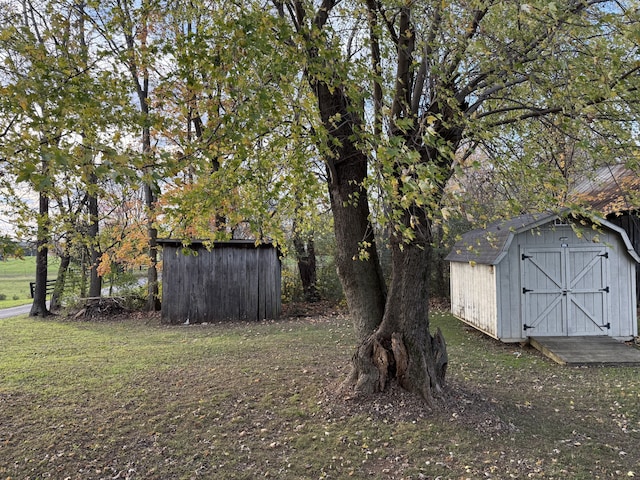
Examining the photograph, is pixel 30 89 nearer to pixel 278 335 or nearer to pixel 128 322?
pixel 278 335

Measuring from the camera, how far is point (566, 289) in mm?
8203

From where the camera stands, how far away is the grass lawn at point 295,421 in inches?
135

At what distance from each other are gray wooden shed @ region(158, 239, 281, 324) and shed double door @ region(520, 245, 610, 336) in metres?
6.74

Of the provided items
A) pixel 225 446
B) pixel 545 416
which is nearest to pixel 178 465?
pixel 225 446

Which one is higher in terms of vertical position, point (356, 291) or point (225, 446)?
point (356, 291)

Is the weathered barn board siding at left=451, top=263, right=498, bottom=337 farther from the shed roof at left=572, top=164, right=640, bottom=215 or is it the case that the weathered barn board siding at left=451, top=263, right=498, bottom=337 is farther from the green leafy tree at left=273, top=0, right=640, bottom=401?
the green leafy tree at left=273, top=0, right=640, bottom=401

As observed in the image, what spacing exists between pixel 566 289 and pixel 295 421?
670cm

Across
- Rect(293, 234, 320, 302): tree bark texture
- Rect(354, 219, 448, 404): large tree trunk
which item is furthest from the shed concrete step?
Rect(293, 234, 320, 302): tree bark texture

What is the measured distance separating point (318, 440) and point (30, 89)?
376 cm

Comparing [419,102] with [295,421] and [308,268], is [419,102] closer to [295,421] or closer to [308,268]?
[295,421]

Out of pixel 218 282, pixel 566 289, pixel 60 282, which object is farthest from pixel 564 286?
pixel 60 282

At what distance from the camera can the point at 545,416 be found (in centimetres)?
446

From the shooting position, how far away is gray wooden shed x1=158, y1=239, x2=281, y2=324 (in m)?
11.3

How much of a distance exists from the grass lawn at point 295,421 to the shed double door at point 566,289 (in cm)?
130
